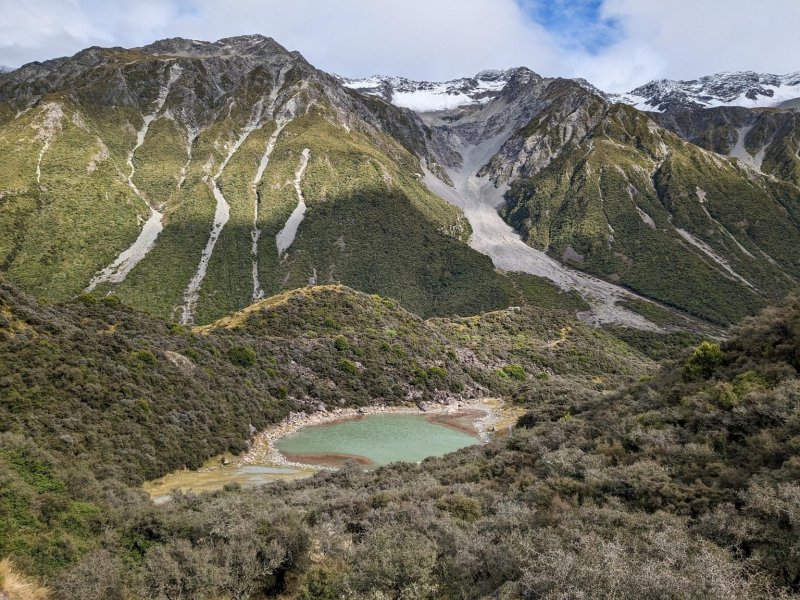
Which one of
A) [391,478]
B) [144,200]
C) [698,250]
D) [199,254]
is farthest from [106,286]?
[698,250]

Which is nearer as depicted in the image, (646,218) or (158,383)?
(158,383)

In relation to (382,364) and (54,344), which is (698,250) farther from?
(54,344)

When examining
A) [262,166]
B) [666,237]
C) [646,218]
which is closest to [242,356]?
[262,166]

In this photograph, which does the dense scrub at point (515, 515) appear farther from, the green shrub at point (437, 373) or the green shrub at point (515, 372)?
the green shrub at point (515, 372)

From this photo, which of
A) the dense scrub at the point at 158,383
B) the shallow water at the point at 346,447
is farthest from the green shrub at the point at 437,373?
the shallow water at the point at 346,447

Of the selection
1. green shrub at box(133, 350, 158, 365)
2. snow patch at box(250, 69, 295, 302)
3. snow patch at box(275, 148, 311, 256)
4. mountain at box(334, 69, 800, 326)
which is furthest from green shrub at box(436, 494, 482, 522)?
snow patch at box(275, 148, 311, 256)

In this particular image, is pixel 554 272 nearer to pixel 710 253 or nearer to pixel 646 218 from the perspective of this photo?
pixel 646 218

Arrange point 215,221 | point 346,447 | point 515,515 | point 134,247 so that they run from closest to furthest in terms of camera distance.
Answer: point 515,515 < point 346,447 < point 134,247 < point 215,221

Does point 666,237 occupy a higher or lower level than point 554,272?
higher
